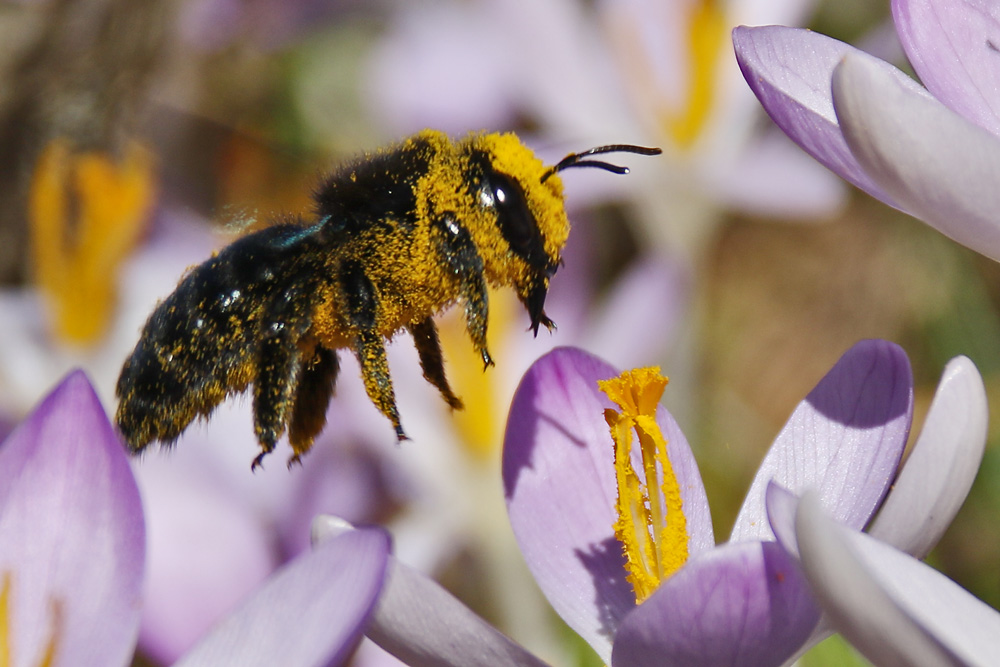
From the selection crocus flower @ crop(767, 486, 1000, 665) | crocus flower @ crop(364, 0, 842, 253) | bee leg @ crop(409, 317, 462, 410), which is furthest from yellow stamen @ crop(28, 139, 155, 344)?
crocus flower @ crop(767, 486, 1000, 665)

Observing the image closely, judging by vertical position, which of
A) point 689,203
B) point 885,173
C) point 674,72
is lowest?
point 689,203

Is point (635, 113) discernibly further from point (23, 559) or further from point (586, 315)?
point (23, 559)

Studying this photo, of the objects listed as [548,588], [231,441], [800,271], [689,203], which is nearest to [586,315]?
[689,203]

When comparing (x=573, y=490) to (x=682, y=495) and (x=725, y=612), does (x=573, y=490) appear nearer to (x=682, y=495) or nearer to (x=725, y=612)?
(x=682, y=495)

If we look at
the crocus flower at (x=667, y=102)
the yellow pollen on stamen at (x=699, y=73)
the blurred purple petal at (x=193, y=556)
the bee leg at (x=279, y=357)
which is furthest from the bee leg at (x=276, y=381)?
the yellow pollen on stamen at (x=699, y=73)

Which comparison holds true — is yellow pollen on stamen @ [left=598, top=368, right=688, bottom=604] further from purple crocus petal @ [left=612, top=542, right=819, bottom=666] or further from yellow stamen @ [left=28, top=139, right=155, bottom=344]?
yellow stamen @ [left=28, top=139, right=155, bottom=344]

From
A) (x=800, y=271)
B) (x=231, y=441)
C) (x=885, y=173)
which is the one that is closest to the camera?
(x=885, y=173)

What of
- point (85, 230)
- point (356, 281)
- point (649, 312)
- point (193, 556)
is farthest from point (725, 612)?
point (85, 230)
